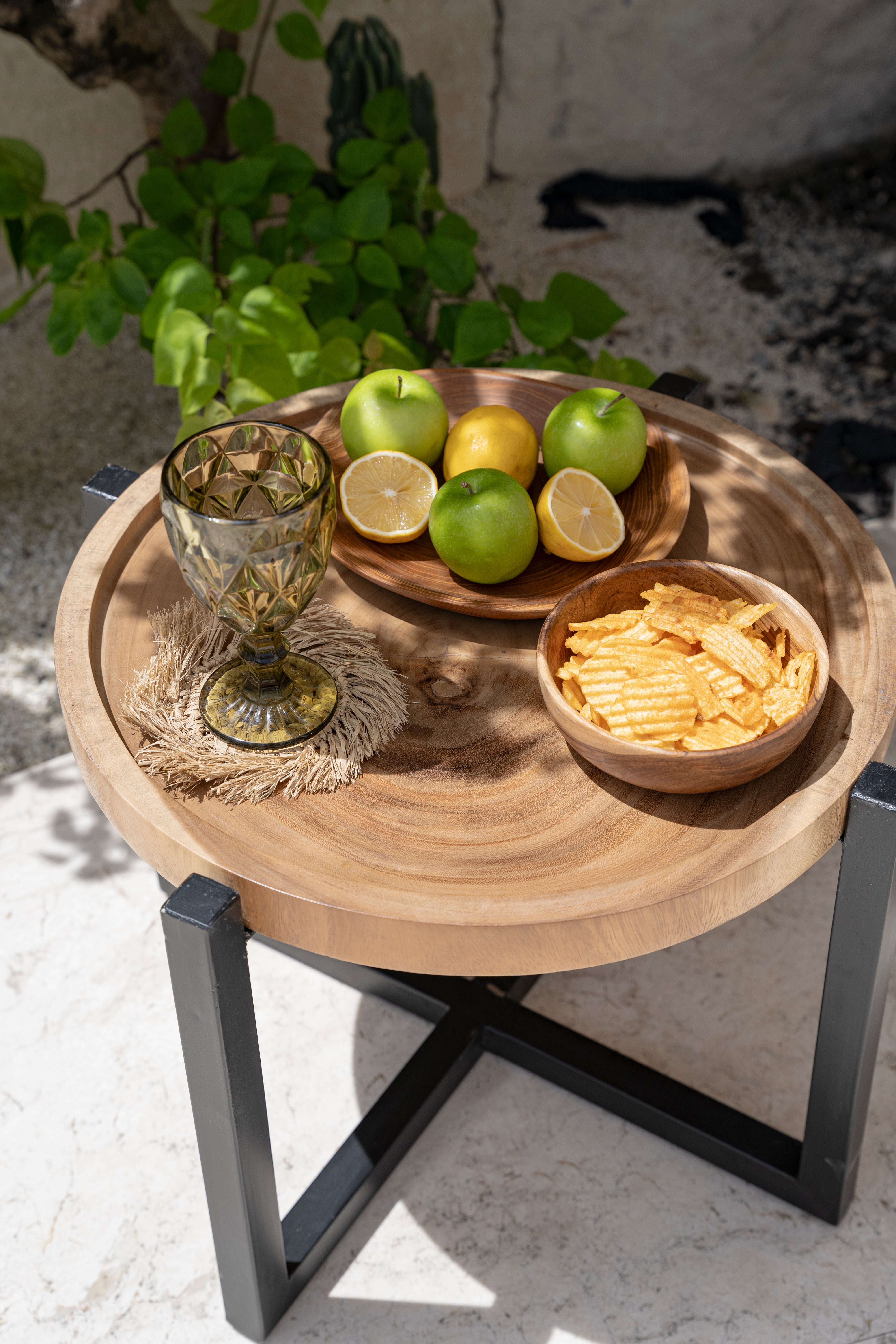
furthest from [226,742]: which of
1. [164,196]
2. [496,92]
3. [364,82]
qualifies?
[496,92]

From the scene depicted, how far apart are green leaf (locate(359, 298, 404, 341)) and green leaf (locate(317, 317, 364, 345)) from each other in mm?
112

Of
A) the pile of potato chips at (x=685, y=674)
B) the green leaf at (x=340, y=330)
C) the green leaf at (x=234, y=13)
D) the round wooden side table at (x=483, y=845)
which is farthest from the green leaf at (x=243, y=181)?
the pile of potato chips at (x=685, y=674)

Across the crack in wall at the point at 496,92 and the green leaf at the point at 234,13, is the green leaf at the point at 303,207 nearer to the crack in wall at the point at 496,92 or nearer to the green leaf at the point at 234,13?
the green leaf at the point at 234,13

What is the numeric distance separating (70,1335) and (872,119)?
4.32 m

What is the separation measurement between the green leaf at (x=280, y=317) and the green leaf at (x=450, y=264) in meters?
0.38

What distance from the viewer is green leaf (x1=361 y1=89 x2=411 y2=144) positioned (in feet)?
8.02

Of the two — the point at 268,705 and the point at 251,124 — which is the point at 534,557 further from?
the point at 251,124

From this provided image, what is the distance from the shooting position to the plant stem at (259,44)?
2785 millimetres

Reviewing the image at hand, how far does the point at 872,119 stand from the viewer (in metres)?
4.09

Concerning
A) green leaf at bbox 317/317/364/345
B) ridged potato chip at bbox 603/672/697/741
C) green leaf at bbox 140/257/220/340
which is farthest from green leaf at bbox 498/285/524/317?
ridged potato chip at bbox 603/672/697/741

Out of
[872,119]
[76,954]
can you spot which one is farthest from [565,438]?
[872,119]

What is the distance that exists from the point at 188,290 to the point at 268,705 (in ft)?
3.55

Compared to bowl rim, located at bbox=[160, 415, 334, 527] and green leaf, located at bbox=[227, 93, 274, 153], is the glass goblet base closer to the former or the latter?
bowl rim, located at bbox=[160, 415, 334, 527]

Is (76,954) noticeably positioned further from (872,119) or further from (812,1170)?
(872,119)
